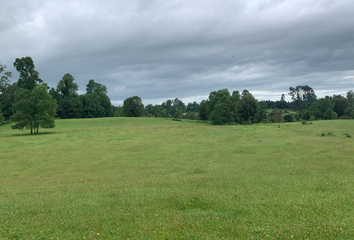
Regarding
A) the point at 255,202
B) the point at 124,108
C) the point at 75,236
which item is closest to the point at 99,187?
the point at 75,236

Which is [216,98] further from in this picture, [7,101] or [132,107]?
[7,101]

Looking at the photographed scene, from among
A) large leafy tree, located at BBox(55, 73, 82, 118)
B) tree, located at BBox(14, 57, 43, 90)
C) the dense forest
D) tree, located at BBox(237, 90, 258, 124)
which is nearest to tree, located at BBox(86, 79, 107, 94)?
the dense forest

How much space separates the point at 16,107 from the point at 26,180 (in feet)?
156

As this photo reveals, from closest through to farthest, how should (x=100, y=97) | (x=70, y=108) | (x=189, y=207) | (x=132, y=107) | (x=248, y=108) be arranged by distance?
(x=189, y=207) < (x=248, y=108) < (x=70, y=108) < (x=132, y=107) < (x=100, y=97)

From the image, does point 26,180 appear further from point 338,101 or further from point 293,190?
point 338,101

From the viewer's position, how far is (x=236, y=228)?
722 cm

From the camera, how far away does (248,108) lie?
3701 inches

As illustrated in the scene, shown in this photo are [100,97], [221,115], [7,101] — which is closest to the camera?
[7,101]

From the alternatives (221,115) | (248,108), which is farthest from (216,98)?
(248,108)

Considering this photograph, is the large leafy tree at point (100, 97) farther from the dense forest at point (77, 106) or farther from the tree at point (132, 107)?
the tree at point (132, 107)

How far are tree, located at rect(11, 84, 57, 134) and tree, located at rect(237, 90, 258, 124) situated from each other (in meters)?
70.1

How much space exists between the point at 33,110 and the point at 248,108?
75.1 meters

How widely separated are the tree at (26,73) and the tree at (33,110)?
149 feet

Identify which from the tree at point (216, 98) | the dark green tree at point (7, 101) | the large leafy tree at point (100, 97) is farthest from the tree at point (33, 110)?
the large leafy tree at point (100, 97)
